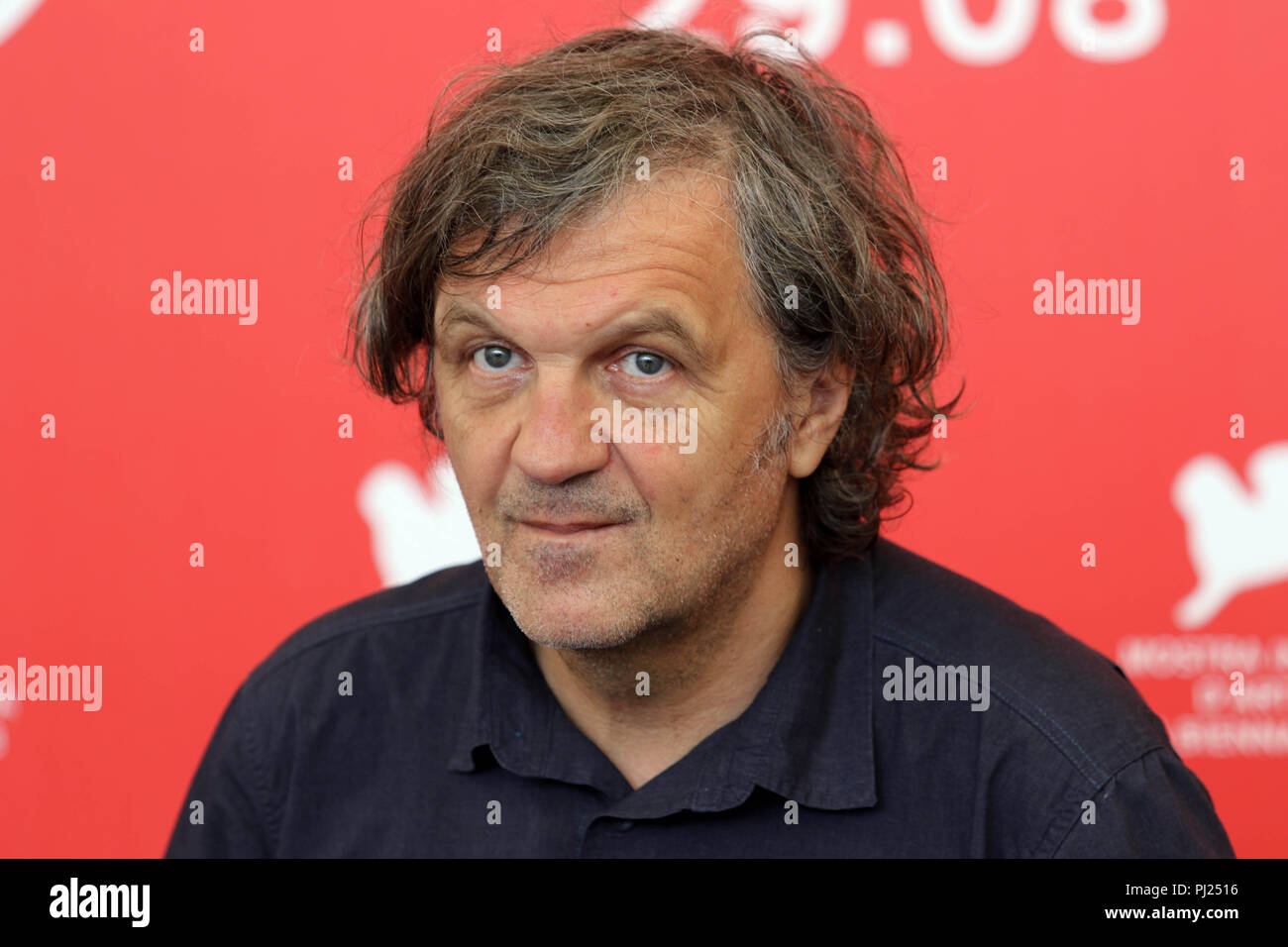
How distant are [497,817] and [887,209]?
93 cm

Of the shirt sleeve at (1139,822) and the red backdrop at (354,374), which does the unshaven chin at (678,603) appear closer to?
the shirt sleeve at (1139,822)

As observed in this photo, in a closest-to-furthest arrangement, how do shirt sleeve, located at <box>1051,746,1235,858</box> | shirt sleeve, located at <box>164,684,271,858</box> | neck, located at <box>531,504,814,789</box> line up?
1. shirt sleeve, located at <box>1051,746,1235,858</box>
2. neck, located at <box>531,504,814,789</box>
3. shirt sleeve, located at <box>164,684,271,858</box>

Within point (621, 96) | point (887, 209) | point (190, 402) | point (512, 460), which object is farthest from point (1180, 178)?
point (190, 402)

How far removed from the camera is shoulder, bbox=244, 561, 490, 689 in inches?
74.1

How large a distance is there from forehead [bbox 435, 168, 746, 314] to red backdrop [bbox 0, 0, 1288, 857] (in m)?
1.11

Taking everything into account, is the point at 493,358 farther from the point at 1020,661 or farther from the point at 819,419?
the point at 1020,661

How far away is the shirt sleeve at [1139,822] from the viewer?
4.99ft

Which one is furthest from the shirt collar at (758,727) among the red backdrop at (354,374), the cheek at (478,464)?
the red backdrop at (354,374)

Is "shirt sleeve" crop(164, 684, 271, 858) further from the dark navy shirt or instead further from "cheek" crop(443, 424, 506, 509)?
"cheek" crop(443, 424, 506, 509)

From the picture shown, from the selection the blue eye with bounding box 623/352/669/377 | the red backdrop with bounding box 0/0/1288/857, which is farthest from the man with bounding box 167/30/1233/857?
the red backdrop with bounding box 0/0/1288/857

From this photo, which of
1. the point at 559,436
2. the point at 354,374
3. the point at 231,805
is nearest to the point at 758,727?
the point at 559,436

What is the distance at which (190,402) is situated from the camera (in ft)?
9.09

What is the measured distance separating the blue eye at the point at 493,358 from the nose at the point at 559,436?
6cm
